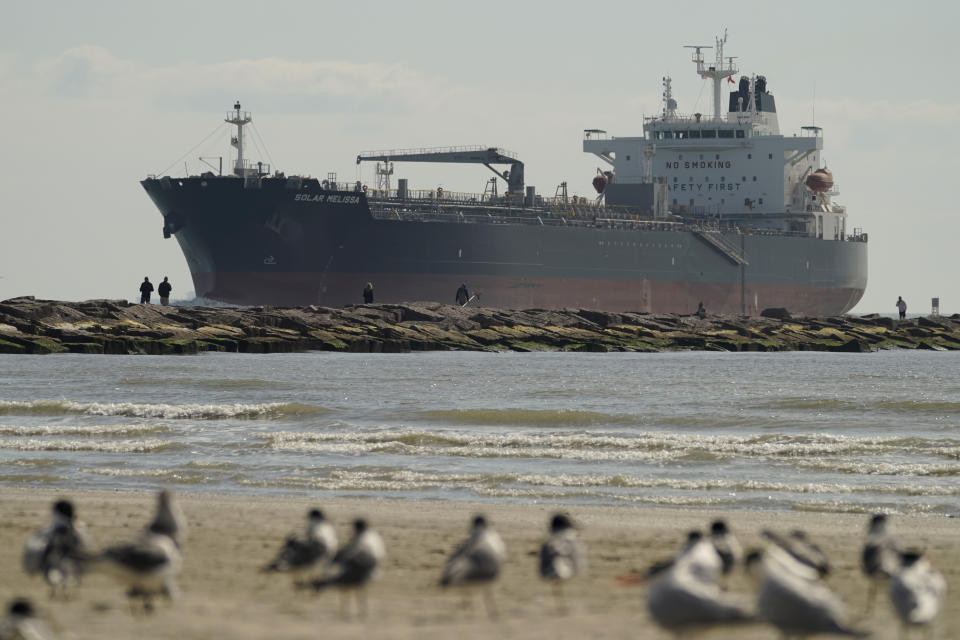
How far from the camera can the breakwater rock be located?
37.6m

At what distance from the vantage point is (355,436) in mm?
17281

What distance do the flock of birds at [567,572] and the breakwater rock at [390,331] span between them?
30577mm

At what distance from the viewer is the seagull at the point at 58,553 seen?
21.9 feet

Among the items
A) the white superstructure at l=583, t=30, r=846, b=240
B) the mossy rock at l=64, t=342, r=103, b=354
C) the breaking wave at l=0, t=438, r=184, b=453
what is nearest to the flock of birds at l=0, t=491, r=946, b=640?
the breaking wave at l=0, t=438, r=184, b=453

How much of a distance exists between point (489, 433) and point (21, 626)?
1321cm

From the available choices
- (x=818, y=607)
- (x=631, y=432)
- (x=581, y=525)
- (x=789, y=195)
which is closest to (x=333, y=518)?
(x=581, y=525)

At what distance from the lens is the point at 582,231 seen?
2403 inches

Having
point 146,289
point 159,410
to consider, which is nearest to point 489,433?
point 159,410

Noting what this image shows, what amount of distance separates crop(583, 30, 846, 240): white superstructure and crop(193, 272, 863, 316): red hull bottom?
22.6 ft

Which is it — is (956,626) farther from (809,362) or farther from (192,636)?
(809,362)

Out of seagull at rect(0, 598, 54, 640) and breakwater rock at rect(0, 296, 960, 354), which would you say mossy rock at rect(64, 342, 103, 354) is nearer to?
breakwater rock at rect(0, 296, 960, 354)

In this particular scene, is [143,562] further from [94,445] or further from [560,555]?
[94,445]

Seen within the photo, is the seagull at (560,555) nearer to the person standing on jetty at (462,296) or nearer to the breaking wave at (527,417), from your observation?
the breaking wave at (527,417)

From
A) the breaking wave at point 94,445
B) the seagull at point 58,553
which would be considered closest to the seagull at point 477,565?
the seagull at point 58,553
